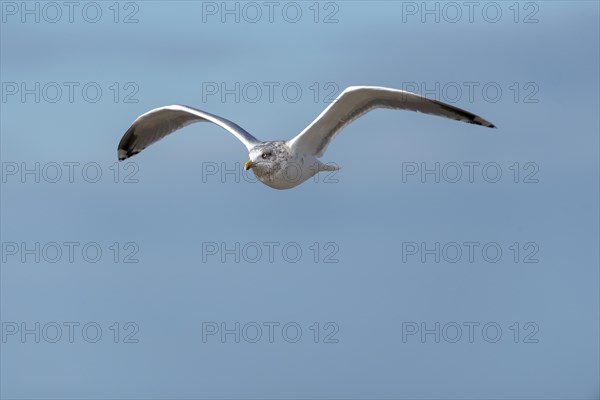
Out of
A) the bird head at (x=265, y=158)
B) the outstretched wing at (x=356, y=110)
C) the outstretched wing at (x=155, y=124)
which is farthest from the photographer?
the outstretched wing at (x=155, y=124)

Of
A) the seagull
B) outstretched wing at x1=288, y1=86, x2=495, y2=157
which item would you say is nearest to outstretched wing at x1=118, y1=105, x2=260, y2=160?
the seagull

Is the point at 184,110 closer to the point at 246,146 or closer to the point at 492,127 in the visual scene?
the point at 246,146

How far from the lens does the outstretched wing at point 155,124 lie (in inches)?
686

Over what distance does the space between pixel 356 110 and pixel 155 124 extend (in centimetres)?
384

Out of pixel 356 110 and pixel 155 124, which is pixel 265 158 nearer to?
pixel 356 110

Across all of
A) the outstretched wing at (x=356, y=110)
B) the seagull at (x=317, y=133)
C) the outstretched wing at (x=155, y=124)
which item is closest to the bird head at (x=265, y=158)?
the seagull at (x=317, y=133)

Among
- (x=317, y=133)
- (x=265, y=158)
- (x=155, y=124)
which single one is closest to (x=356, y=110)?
(x=317, y=133)

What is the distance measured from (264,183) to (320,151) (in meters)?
0.94

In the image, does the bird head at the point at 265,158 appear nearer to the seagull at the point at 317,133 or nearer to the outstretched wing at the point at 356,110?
the seagull at the point at 317,133

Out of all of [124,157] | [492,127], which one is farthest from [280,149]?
[124,157]

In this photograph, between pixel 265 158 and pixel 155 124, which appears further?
pixel 155 124

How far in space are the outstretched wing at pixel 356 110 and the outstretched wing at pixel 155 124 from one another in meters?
1.63

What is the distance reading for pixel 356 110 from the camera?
15.9 m

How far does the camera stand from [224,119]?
55.1ft
